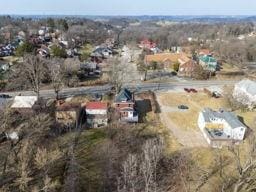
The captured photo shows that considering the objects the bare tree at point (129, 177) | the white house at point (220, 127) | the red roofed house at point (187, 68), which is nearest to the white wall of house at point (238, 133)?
the white house at point (220, 127)

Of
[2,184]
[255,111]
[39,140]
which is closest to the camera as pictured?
[2,184]

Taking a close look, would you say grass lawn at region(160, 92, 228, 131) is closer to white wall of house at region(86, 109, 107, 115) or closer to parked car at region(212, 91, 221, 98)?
parked car at region(212, 91, 221, 98)

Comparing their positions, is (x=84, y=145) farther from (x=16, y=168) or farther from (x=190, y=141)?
(x=190, y=141)

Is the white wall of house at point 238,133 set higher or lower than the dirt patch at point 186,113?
higher

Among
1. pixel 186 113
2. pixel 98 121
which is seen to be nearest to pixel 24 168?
pixel 98 121

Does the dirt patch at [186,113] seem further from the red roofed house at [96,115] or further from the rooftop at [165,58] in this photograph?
the rooftop at [165,58]

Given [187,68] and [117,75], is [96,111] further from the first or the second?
[187,68]

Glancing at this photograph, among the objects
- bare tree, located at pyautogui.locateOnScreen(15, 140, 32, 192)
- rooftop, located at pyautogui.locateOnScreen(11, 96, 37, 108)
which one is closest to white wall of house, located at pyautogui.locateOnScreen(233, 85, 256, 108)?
rooftop, located at pyautogui.locateOnScreen(11, 96, 37, 108)

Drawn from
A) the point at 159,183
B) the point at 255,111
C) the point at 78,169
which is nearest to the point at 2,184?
the point at 78,169
